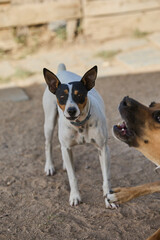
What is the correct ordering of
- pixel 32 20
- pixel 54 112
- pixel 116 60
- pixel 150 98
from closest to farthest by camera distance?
pixel 54 112
pixel 150 98
pixel 116 60
pixel 32 20

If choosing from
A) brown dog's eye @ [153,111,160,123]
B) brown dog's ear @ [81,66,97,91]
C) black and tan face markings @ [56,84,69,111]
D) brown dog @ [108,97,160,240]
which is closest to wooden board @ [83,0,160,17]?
brown dog's ear @ [81,66,97,91]

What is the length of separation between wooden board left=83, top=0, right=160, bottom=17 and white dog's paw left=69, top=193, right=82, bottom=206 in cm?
679

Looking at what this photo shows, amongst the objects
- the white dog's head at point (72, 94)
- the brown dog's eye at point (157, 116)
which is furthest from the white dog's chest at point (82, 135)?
the brown dog's eye at point (157, 116)

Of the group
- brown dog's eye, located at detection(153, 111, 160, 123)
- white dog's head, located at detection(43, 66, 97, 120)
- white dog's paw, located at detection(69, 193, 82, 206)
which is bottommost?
white dog's paw, located at detection(69, 193, 82, 206)

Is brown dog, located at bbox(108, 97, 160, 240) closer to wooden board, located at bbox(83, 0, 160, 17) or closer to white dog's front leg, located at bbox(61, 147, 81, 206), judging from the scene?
white dog's front leg, located at bbox(61, 147, 81, 206)

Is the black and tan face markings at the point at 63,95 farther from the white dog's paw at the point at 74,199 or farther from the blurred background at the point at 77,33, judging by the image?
the blurred background at the point at 77,33

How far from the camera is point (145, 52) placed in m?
9.30

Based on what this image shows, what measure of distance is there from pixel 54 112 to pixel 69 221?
1.41 metres

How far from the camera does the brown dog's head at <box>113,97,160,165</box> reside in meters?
3.36

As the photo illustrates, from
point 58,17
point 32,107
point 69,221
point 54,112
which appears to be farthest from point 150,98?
point 58,17

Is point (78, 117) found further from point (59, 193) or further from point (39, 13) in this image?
point (39, 13)

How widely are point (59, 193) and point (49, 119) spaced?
37.2 inches

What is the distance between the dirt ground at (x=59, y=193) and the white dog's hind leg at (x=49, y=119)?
0.39 ft

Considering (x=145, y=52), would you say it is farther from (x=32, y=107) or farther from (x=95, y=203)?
(x=95, y=203)
